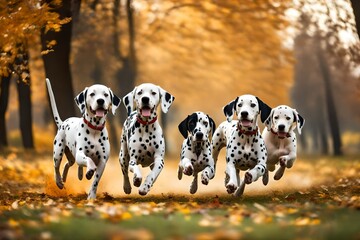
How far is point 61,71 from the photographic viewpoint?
16016 mm

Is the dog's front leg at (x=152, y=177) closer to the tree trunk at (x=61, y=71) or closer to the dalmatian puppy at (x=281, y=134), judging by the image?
the dalmatian puppy at (x=281, y=134)

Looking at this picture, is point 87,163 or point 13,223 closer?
point 13,223

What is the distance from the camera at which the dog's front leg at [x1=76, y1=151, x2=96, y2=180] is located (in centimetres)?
955

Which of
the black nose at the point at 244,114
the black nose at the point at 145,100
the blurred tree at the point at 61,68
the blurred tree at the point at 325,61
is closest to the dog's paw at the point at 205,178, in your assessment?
the black nose at the point at 244,114

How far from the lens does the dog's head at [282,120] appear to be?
10962mm

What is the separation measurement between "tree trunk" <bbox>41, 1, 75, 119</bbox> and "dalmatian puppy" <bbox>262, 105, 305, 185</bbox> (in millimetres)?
5859

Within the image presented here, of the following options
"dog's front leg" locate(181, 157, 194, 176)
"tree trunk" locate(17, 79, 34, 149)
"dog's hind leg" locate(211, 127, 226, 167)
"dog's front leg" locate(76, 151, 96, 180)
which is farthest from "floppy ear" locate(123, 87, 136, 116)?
"tree trunk" locate(17, 79, 34, 149)

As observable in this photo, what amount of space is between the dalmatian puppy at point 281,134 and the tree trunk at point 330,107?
18805 mm

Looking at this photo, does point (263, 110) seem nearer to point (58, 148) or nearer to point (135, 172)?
point (135, 172)

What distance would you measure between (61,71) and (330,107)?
55.2 ft

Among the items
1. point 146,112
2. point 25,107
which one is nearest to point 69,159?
point 146,112

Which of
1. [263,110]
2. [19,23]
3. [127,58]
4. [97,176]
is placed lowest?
[97,176]

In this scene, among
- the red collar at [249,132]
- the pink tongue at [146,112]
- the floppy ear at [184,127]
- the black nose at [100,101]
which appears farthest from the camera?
the floppy ear at [184,127]

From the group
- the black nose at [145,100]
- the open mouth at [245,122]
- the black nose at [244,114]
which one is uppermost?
the black nose at [145,100]
